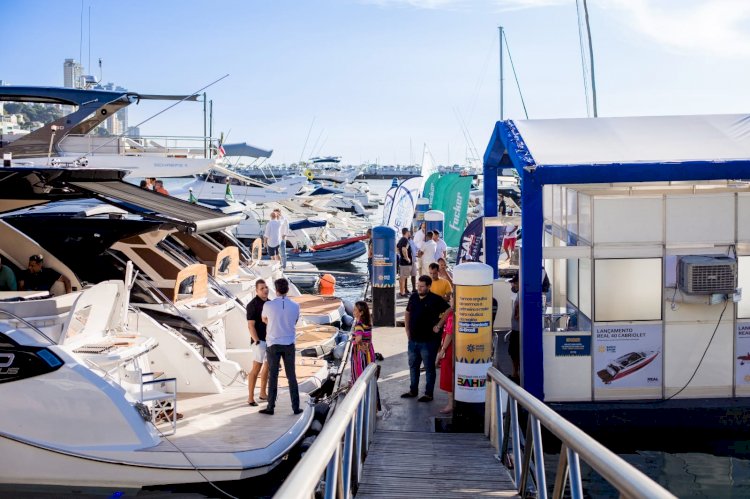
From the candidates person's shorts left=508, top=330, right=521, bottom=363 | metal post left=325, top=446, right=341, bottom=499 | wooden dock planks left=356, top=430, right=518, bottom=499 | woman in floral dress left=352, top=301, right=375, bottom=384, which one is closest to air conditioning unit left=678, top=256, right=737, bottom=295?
person's shorts left=508, top=330, right=521, bottom=363

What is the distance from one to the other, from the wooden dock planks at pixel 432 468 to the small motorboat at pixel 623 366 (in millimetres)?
2133

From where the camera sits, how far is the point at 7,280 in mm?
11469

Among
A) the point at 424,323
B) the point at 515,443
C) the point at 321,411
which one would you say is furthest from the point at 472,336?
the point at 321,411

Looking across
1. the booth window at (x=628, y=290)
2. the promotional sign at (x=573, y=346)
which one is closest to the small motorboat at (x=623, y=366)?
the promotional sign at (x=573, y=346)

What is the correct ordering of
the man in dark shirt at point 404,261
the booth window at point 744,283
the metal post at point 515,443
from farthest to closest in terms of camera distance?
the man in dark shirt at point 404,261, the booth window at point 744,283, the metal post at point 515,443

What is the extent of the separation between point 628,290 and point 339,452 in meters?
6.02

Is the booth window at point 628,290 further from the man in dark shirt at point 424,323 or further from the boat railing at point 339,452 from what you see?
the boat railing at point 339,452

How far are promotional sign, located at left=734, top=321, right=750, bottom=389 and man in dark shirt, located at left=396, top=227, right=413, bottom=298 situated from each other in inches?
386

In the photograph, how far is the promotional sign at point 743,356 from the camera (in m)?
10.5

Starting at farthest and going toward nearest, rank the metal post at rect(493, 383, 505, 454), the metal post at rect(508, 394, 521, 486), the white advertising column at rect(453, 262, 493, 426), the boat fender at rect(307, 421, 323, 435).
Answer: the boat fender at rect(307, 421, 323, 435) < the white advertising column at rect(453, 262, 493, 426) < the metal post at rect(493, 383, 505, 454) < the metal post at rect(508, 394, 521, 486)

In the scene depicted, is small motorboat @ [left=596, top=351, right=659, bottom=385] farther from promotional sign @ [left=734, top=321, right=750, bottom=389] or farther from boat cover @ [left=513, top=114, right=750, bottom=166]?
boat cover @ [left=513, top=114, right=750, bottom=166]

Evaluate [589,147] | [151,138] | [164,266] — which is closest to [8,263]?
[164,266]

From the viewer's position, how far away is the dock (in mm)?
7062

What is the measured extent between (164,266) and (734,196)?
28.5 ft
